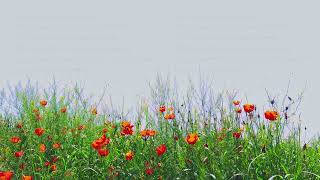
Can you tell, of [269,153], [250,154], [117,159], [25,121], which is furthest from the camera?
[25,121]

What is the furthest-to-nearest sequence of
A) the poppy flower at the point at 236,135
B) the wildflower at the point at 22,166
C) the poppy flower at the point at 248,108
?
the wildflower at the point at 22,166, the poppy flower at the point at 236,135, the poppy flower at the point at 248,108

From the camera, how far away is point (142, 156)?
5359mm

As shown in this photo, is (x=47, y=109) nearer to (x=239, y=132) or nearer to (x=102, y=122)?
(x=102, y=122)

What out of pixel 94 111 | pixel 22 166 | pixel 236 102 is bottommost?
pixel 22 166

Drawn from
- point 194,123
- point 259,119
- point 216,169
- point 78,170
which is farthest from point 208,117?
point 78,170

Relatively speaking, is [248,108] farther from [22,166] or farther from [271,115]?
[22,166]

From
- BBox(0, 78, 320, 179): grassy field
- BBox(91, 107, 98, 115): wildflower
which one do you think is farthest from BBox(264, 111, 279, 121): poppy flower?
BBox(91, 107, 98, 115): wildflower

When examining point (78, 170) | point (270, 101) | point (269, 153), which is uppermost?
point (270, 101)

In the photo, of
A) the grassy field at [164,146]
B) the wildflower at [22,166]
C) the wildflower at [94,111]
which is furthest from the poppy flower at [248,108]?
the wildflower at [94,111]

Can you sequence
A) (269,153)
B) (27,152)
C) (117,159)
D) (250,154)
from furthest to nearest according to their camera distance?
(27,152) → (117,159) → (250,154) → (269,153)

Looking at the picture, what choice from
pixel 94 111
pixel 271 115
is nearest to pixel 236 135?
pixel 271 115

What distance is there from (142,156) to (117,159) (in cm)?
26

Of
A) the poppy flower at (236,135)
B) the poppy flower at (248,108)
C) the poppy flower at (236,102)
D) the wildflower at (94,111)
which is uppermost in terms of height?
the poppy flower at (248,108)

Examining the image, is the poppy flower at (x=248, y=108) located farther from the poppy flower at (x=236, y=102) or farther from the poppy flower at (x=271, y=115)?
the poppy flower at (x=236, y=102)
